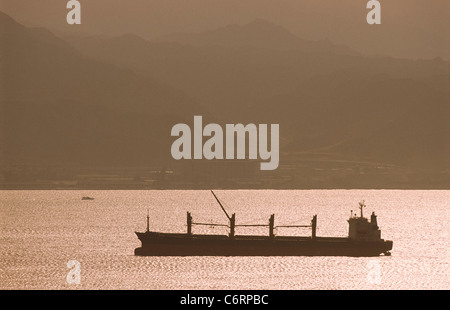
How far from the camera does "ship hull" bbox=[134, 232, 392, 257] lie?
127875 millimetres

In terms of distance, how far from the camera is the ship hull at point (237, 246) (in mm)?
127875

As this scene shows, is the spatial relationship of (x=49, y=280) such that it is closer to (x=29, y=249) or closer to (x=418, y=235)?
(x=29, y=249)

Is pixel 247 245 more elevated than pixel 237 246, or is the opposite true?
pixel 247 245

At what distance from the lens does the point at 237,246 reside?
424 ft

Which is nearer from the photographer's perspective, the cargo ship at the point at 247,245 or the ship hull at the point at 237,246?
the cargo ship at the point at 247,245

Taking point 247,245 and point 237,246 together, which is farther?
point 247,245

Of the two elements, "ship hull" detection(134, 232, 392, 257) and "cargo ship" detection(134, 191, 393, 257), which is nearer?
"cargo ship" detection(134, 191, 393, 257)

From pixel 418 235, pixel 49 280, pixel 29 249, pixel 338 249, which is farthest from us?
pixel 418 235
